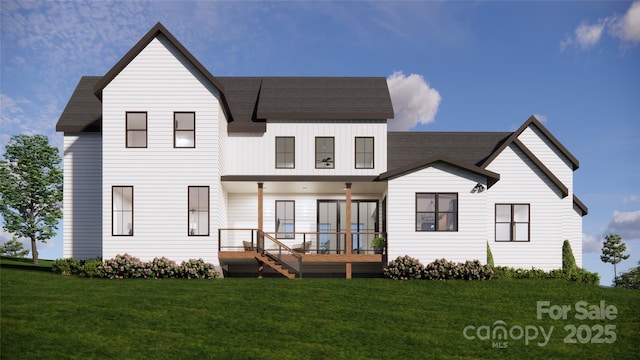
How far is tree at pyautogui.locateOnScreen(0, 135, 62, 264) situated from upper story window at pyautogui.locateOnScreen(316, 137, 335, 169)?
18.7 m

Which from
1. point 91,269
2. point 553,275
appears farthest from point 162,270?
point 553,275

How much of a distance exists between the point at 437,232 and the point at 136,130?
42.8 feet

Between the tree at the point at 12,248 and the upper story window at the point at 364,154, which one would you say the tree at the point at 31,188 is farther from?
the upper story window at the point at 364,154

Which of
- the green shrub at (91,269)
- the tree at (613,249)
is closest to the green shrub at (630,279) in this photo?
the tree at (613,249)

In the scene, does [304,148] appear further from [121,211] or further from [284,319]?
[284,319]

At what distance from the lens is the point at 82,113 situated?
2883cm

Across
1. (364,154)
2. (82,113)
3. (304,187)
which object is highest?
(82,113)

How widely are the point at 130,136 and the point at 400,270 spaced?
12.3 meters

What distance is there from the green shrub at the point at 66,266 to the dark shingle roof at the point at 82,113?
19.2 ft

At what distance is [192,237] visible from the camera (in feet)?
82.5

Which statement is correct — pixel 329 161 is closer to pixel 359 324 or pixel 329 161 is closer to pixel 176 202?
pixel 176 202

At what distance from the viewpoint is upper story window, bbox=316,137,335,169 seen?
1138 inches

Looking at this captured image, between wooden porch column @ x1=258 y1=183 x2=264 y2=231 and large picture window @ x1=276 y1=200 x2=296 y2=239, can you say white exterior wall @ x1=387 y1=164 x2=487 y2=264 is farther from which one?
large picture window @ x1=276 y1=200 x2=296 y2=239

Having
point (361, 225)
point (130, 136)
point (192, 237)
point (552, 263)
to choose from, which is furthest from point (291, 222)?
point (552, 263)
